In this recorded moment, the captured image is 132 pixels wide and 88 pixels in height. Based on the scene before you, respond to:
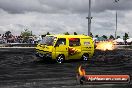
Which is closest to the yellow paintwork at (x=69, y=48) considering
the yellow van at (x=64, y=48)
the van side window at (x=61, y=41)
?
the yellow van at (x=64, y=48)

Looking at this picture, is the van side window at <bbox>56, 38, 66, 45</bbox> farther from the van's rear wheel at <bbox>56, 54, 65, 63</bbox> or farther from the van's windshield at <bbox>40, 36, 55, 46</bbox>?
the van's rear wheel at <bbox>56, 54, 65, 63</bbox>

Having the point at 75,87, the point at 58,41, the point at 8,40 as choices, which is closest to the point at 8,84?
the point at 75,87

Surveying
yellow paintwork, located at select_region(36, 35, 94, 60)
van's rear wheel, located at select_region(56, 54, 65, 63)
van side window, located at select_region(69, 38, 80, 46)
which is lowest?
van's rear wheel, located at select_region(56, 54, 65, 63)

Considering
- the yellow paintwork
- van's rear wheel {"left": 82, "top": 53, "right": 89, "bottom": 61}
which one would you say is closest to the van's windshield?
the yellow paintwork

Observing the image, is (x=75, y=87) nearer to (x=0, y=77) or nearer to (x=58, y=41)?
(x=0, y=77)

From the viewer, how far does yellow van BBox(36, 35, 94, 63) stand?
2339cm

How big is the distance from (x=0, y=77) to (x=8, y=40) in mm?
44238

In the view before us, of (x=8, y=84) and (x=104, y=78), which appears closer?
→ (x=104, y=78)

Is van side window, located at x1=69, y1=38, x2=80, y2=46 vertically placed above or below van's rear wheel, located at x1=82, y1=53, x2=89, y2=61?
above

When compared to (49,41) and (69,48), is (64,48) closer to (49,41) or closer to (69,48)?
(69,48)

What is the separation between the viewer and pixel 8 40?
194ft

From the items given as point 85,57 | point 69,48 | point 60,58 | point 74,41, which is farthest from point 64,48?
point 85,57

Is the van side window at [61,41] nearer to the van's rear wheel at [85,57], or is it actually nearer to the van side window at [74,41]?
the van side window at [74,41]

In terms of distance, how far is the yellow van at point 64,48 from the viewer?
23.4 metres
